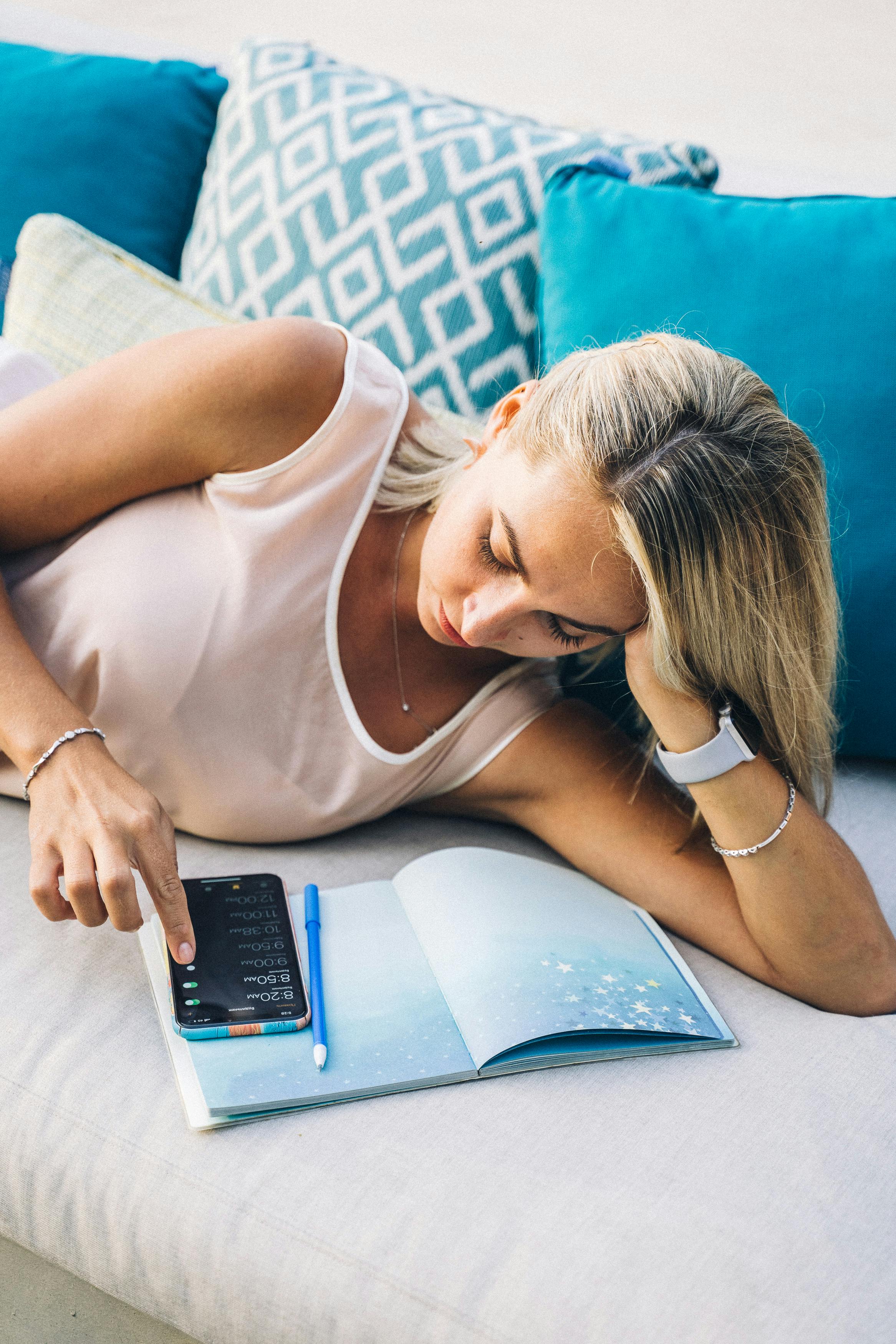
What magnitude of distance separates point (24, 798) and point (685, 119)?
1856 millimetres

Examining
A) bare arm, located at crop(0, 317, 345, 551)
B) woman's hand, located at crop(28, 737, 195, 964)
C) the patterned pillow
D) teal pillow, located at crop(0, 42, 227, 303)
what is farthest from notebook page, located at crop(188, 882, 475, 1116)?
teal pillow, located at crop(0, 42, 227, 303)

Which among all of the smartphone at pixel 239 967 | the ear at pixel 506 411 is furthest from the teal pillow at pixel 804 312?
the smartphone at pixel 239 967

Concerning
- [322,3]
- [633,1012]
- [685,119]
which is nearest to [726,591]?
[633,1012]

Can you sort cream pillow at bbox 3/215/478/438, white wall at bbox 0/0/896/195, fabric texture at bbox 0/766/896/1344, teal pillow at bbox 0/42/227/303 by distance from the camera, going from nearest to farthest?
fabric texture at bbox 0/766/896/1344, cream pillow at bbox 3/215/478/438, teal pillow at bbox 0/42/227/303, white wall at bbox 0/0/896/195

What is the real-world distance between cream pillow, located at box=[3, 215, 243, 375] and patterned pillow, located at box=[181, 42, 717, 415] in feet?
0.38

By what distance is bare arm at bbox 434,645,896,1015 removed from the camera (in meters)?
1.02

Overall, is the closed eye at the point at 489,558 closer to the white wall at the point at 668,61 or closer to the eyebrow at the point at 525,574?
the eyebrow at the point at 525,574

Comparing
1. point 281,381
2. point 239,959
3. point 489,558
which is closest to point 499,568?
point 489,558

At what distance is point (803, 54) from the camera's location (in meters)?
2.13

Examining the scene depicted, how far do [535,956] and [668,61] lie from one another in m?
2.01

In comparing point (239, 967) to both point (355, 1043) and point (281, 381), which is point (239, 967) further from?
point (281, 381)

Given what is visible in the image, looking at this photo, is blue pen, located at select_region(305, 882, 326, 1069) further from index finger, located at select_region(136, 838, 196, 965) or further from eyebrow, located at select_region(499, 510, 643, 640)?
eyebrow, located at select_region(499, 510, 643, 640)

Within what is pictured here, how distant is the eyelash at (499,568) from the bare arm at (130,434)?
254mm

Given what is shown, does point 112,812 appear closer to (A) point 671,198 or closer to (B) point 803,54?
(A) point 671,198
